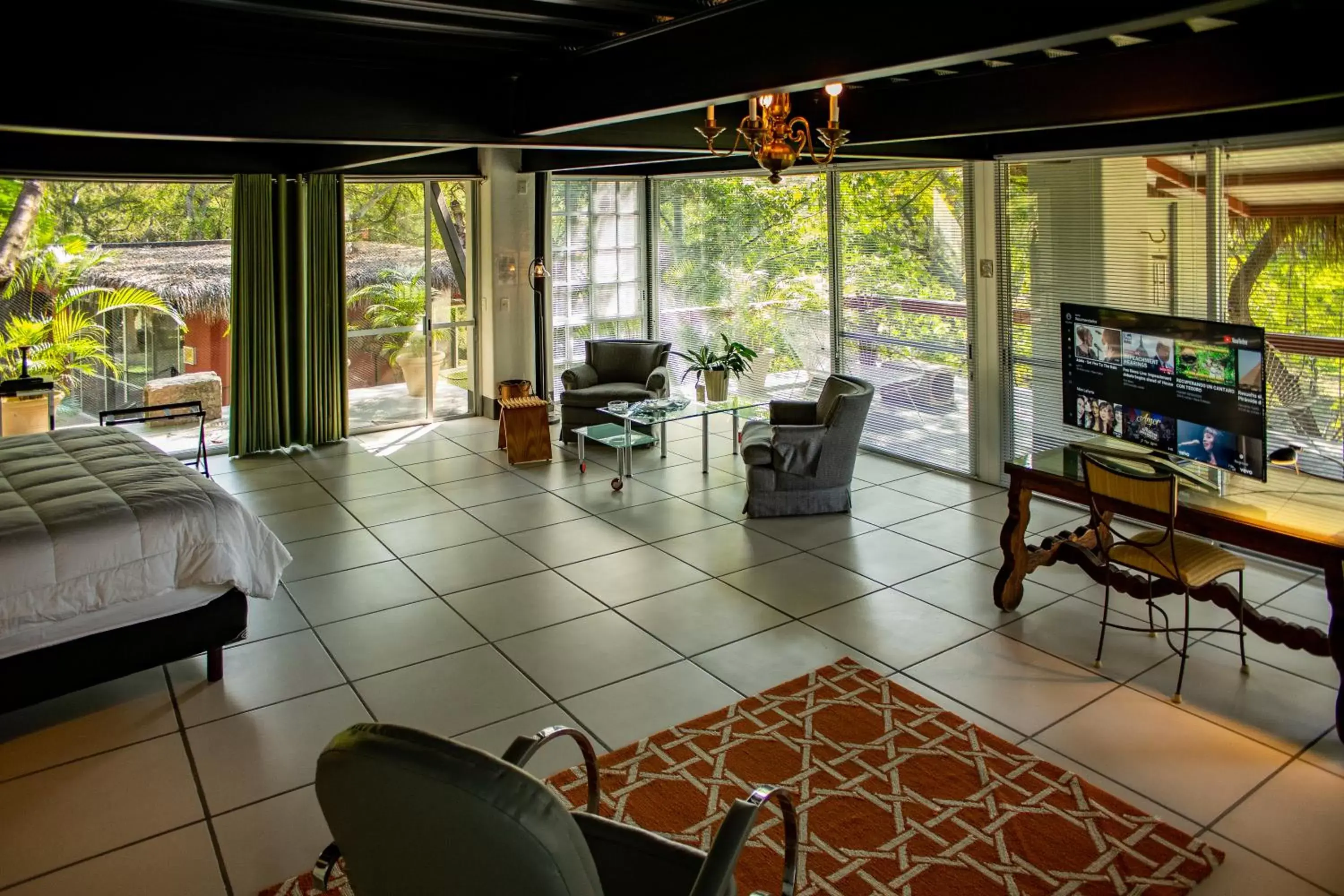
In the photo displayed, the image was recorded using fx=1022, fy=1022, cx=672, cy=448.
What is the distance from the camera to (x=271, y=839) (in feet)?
11.0

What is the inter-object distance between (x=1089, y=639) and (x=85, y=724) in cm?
439

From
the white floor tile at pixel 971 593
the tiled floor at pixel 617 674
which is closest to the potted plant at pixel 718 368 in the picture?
the tiled floor at pixel 617 674

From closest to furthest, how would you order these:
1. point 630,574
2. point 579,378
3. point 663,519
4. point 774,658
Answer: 1. point 774,658
2. point 630,574
3. point 663,519
4. point 579,378

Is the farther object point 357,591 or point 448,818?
point 357,591

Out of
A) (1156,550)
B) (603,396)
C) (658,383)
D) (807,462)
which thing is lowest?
(1156,550)

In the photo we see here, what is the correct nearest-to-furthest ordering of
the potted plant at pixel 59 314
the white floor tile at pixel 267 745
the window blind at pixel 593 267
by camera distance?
the white floor tile at pixel 267 745
the potted plant at pixel 59 314
the window blind at pixel 593 267

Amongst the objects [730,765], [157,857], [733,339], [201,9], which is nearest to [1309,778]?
[730,765]

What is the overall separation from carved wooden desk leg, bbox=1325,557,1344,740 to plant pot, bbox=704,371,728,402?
4.85 meters

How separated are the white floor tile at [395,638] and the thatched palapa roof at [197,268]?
4.46 m

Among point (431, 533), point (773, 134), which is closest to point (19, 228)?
point (431, 533)

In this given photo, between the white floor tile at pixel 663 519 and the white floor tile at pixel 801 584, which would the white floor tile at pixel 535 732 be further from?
the white floor tile at pixel 663 519

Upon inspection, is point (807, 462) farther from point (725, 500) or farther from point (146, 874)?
point (146, 874)

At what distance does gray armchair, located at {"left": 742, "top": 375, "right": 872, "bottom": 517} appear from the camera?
6.62 metres

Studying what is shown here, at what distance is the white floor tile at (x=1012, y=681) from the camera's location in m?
4.14
